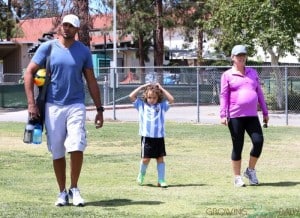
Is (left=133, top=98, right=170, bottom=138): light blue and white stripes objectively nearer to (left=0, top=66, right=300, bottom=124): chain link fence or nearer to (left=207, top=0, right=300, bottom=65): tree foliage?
(left=0, top=66, right=300, bottom=124): chain link fence

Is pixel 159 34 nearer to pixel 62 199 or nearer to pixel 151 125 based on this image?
pixel 151 125

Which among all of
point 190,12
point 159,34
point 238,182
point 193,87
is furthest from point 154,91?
point 190,12

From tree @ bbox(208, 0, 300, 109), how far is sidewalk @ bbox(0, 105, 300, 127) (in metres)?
2.99

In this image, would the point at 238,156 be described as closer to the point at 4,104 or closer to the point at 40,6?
the point at 40,6

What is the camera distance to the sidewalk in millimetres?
23719

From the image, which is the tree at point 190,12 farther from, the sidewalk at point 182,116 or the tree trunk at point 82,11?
the tree trunk at point 82,11

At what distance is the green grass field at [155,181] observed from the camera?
257 inches

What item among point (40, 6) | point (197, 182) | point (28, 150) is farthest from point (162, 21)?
point (197, 182)

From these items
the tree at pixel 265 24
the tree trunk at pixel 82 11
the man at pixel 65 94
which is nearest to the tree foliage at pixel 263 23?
the tree at pixel 265 24

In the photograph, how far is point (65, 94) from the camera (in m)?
6.73

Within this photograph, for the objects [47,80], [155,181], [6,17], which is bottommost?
[155,181]

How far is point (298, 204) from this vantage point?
22.4ft

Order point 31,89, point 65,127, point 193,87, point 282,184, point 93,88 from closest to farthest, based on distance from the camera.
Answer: point 31,89 < point 65,127 < point 93,88 < point 282,184 < point 193,87

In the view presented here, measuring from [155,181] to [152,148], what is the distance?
59 cm
